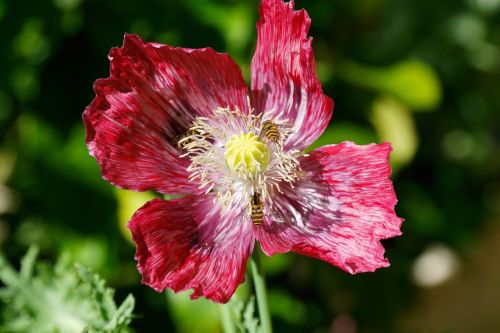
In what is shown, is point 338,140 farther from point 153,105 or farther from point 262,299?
point 262,299

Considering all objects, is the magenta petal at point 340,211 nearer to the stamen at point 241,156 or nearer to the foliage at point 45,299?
the stamen at point 241,156

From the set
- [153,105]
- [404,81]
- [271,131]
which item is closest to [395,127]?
[404,81]

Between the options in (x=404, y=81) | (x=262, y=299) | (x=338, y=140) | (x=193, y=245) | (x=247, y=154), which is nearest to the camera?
(x=262, y=299)

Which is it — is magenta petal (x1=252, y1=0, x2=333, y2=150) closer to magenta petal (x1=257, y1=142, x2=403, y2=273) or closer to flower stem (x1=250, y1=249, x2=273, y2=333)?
magenta petal (x1=257, y1=142, x2=403, y2=273)

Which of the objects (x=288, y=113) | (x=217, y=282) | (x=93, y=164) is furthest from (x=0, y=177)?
(x=217, y=282)

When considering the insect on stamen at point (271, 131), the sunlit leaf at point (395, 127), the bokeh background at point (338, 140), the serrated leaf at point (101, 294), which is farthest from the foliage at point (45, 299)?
the sunlit leaf at point (395, 127)

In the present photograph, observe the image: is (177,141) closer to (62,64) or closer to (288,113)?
(288,113)
